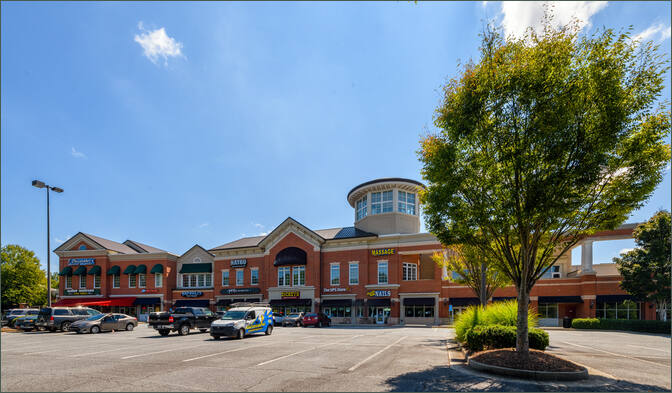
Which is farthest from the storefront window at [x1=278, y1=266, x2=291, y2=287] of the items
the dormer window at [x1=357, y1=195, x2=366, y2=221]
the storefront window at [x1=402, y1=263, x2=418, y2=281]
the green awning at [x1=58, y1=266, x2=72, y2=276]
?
the green awning at [x1=58, y1=266, x2=72, y2=276]

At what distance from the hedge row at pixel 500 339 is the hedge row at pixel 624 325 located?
2508cm

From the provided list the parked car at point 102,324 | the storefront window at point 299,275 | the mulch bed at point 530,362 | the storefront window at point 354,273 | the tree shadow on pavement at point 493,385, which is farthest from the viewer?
the storefront window at point 299,275

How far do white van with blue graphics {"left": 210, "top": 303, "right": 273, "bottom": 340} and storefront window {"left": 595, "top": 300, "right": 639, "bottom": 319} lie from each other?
31.4 m

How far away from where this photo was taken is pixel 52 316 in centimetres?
2978

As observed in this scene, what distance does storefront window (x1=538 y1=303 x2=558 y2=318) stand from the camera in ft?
128

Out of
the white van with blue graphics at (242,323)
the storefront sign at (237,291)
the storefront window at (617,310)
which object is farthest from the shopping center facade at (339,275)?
the white van with blue graphics at (242,323)

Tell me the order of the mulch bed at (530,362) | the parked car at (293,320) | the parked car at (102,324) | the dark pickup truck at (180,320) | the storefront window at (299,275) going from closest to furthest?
the mulch bed at (530,362), the dark pickup truck at (180,320), the parked car at (102,324), the parked car at (293,320), the storefront window at (299,275)

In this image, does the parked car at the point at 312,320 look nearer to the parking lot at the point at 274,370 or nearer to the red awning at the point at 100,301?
the parking lot at the point at 274,370

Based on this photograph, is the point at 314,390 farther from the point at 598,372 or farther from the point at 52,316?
the point at 52,316

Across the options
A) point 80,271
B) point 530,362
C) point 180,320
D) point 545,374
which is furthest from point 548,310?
point 80,271

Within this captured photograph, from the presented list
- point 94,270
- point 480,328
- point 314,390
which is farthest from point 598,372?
point 94,270

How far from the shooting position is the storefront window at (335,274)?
45156 mm

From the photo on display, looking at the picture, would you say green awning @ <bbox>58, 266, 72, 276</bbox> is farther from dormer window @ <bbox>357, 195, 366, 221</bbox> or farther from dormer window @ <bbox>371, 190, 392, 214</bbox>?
dormer window @ <bbox>371, 190, 392, 214</bbox>

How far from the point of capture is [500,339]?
13.6 metres
